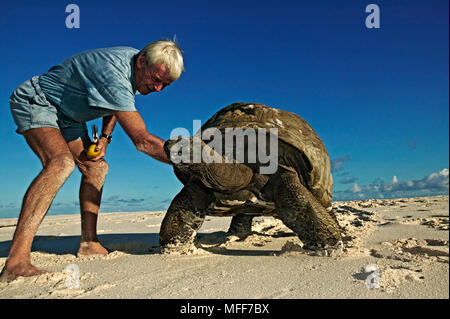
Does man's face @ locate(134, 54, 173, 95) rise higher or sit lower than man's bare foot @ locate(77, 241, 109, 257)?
higher

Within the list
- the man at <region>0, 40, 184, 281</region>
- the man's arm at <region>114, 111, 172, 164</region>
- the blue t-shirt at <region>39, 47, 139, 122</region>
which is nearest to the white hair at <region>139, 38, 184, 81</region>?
the man at <region>0, 40, 184, 281</region>

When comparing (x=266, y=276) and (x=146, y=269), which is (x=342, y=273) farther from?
(x=146, y=269)

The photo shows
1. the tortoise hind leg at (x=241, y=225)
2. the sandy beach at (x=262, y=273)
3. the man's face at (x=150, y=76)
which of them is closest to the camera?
the sandy beach at (x=262, y=273)

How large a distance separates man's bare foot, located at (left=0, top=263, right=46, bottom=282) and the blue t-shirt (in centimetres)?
153

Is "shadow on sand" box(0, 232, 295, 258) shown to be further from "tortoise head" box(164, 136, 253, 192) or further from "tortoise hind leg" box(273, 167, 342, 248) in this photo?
"tortoise head" box(164, 136, 253, 192)

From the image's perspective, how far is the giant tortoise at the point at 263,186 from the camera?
325cm

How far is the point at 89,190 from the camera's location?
4168 millimetres

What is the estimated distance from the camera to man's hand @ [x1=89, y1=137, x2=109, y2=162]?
3993mm

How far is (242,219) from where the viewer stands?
4949 mm

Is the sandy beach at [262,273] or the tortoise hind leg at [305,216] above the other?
the tortoise hind leg at [305,216]

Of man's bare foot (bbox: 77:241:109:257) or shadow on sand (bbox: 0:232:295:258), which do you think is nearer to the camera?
shadow on sand (bbox: 0:232:295:258)

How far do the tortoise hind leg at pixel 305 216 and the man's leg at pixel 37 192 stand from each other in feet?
7.22

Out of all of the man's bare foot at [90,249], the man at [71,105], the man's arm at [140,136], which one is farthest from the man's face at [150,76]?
the man's bare foot at [90,249]

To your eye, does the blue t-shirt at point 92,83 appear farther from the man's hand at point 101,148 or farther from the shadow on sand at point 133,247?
the shadow on sand at point 133,247
